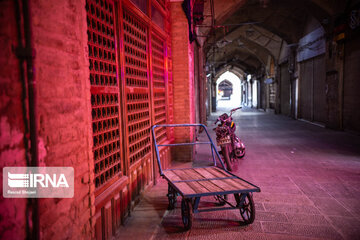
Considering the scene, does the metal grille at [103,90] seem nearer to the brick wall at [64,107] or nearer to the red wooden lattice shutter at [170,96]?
the brick wall at [64,107]

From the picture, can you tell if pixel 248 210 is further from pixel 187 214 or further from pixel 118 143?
pixel 118 143

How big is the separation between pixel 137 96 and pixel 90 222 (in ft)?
8.22

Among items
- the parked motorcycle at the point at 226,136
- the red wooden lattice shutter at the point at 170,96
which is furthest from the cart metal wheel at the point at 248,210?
the red wooden lattice shutter at the point at 170,96

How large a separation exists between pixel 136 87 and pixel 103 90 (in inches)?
51.5

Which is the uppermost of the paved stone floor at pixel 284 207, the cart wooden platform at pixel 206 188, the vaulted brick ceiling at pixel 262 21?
the vaulted brick ceiling at pixel 262 21

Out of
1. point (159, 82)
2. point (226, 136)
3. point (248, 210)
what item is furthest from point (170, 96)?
point (248, 210)

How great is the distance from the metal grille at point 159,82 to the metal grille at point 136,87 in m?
0.58

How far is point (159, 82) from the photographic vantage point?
6.17 metres

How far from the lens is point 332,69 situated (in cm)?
1233

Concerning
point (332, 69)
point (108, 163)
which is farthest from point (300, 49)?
point (108, 163)

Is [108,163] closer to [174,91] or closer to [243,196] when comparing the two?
[243,196]

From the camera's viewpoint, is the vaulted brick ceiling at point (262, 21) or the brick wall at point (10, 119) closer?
the brick wall at point (10, 119)

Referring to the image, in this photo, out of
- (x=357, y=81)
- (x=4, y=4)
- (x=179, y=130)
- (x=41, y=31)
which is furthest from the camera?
(x=357, y=81)

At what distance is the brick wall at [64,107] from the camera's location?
1829mm
